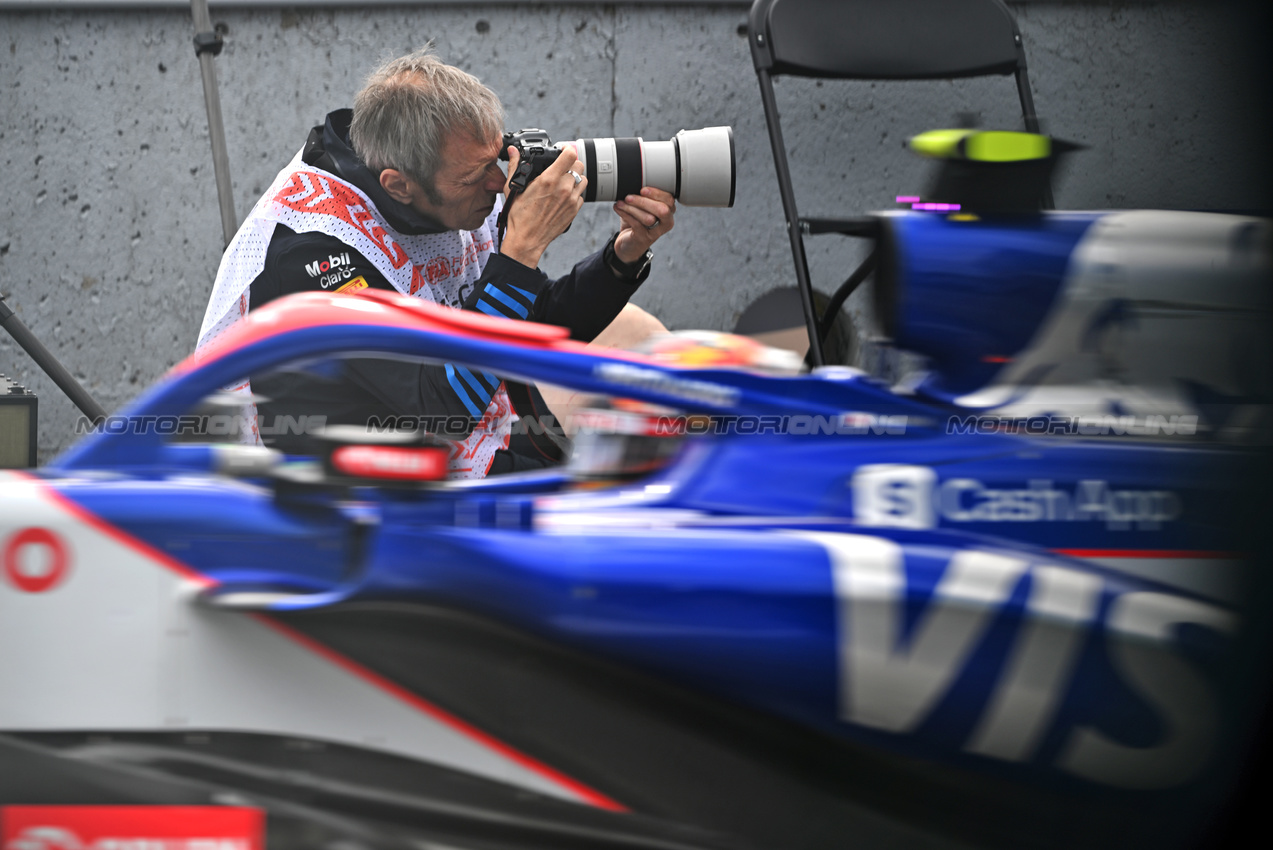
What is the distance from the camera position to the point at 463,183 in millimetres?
1563

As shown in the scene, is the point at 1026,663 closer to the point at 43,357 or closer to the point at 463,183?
the point at 463,183

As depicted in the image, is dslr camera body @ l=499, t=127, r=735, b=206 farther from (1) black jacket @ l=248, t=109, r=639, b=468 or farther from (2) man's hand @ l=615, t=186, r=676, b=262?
(1) black jacket @ l=248, t=109, r=639, b=468

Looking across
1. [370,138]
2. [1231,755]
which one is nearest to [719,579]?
[1231,755]

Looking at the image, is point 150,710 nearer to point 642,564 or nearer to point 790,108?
point 642,564

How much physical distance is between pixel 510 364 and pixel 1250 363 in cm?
63

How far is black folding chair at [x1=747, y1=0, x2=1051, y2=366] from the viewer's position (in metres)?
1.98

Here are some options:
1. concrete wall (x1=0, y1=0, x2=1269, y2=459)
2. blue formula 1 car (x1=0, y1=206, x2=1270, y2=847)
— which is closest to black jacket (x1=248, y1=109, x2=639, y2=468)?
blue formula 1 car (x1=0, y1=206, x2=1270, y2=847)

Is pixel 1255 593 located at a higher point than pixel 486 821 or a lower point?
higher

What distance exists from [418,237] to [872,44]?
103 cm

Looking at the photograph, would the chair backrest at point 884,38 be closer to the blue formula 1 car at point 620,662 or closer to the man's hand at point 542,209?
the man's hand at point 542,209

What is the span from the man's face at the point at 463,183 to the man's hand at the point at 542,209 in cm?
6

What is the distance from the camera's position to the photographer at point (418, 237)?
1.38 metres

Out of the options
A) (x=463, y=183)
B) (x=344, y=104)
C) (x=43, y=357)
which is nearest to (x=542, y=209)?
(x=463, y=183)

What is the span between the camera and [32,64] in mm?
2508
